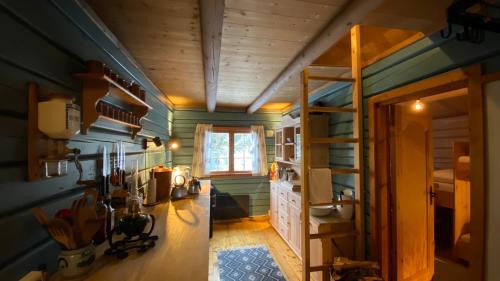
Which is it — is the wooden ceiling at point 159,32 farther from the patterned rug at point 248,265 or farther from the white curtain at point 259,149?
the patterned rug at point 248,265

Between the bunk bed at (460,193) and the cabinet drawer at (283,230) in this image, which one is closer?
the bunk bed at (460,193)

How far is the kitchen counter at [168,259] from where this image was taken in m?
0.96

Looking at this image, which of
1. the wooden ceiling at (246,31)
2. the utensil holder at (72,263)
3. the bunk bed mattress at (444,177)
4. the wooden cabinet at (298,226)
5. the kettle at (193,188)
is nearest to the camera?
the utensil holder at (72,263)

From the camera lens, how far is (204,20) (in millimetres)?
1389

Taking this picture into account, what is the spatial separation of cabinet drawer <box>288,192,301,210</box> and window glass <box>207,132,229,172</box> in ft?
5.61

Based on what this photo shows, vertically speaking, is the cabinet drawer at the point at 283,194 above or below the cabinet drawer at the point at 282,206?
above

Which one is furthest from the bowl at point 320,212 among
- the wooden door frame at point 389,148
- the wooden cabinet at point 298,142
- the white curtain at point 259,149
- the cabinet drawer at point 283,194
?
the white curtain at point 259,149

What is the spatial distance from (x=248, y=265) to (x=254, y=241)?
2.46 ft

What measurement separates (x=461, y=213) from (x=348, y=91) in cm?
189

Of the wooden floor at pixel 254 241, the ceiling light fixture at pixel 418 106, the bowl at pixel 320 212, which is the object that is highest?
the ceiling light fixture at pixel 418 106

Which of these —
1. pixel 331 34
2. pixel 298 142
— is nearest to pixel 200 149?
pixel 298 142

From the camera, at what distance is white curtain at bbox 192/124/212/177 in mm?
4398

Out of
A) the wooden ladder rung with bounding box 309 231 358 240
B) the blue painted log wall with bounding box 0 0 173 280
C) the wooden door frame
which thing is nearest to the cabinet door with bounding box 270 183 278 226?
the wooden ladder rung with bounding box 309 231 358 240

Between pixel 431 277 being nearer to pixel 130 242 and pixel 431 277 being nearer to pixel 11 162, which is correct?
pixel 130 242
